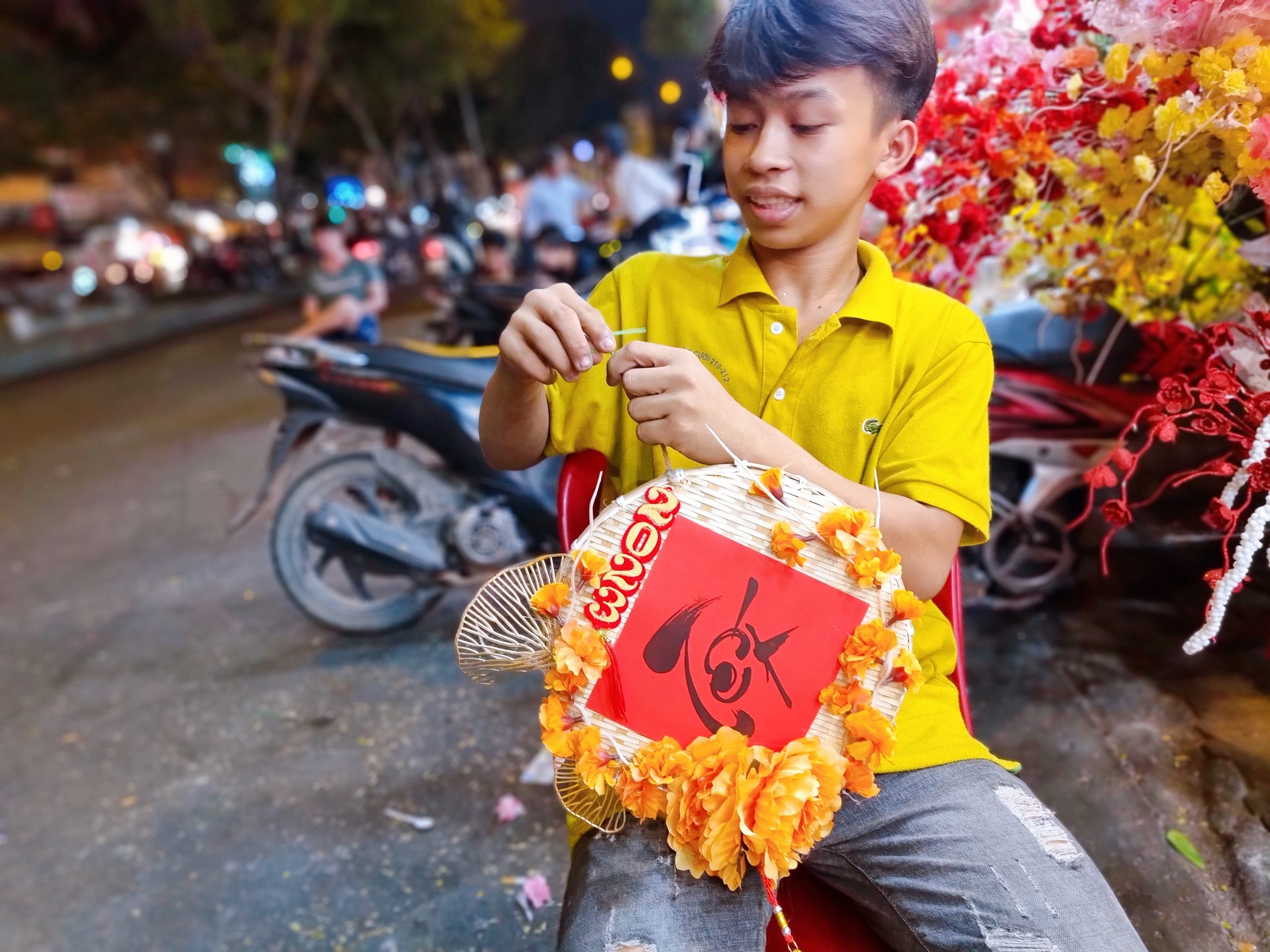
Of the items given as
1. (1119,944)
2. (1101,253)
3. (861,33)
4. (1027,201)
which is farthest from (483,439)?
(1101,253)

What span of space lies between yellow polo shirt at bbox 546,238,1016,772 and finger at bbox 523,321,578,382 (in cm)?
25

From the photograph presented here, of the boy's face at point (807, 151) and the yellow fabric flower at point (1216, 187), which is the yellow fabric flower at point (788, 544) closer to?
the boy's face at point (807, 151)

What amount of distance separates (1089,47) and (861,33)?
2.31ft

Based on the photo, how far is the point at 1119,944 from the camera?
3.37 feet

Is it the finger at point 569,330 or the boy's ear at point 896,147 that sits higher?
the boy's ear at point 896,147

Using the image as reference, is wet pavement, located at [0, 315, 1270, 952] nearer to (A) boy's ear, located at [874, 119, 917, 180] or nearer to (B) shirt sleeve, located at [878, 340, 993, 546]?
(B) shirt sleeve, located at [878, 340, 993, 546]

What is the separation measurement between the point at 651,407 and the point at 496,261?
21.5ft

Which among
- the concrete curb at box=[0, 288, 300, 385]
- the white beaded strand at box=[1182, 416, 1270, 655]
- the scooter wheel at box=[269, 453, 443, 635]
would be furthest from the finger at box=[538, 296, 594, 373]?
the concrete curb at box=[0, 288, 300, 385]

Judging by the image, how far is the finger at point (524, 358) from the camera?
3.88 feet

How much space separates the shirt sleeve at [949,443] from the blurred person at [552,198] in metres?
7.61

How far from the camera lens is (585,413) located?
4.63 ft

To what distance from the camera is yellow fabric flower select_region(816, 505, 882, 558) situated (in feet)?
3.40

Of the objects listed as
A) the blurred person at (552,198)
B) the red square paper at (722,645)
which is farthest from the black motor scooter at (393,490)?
the blurred person at (552,198)

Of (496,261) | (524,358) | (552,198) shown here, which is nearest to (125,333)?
(552,198)
